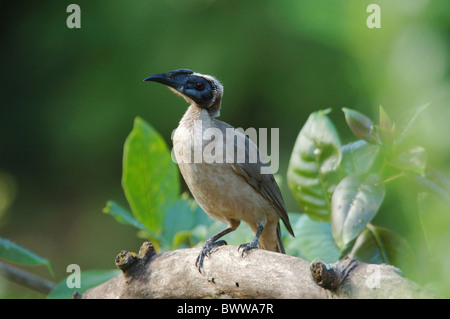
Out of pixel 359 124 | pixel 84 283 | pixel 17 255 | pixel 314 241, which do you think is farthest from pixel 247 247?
pixel 17 255

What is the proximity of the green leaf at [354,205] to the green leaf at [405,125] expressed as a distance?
0.46ft

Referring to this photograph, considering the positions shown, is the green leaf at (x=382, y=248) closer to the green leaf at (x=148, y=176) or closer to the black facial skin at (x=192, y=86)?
the green leaf at (x=148, y=176)

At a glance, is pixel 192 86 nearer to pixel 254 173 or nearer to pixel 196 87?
pixel 196 87

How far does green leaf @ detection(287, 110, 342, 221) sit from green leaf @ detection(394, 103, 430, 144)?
24 cm

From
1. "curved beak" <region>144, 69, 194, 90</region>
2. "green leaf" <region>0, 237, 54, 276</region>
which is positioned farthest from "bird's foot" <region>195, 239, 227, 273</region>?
"curved beak" <region>144, 69, 194, 90</region>

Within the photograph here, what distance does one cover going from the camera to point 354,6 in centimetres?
300

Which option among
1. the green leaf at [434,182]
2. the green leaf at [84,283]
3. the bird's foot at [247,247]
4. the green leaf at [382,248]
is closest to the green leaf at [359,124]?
the green leaf at [434,182]

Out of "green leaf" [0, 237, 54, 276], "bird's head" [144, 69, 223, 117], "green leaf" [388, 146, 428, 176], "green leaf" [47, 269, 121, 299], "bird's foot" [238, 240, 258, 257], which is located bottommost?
"green leaf" [47, 269, 121, 299]

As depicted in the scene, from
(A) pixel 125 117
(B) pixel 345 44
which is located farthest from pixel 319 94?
(A) pixel 125 117

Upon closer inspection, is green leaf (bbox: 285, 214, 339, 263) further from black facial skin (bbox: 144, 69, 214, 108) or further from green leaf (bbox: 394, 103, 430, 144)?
black facial skin (bbox: 144, 69, 214, 108)

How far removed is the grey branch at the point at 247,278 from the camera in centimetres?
140

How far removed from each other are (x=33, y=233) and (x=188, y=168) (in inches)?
103

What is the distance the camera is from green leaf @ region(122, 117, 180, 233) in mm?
2158
